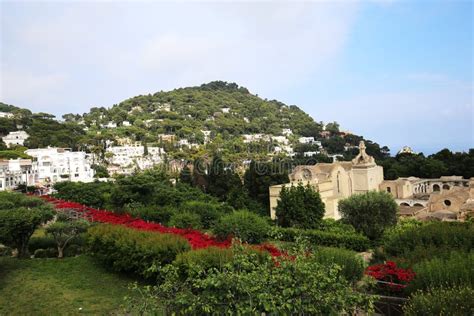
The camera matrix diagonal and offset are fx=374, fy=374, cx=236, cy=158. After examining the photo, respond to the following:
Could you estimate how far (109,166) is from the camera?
77938 millimetres

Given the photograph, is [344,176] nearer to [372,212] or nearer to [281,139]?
[372,212]

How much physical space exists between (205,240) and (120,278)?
12.3 feet

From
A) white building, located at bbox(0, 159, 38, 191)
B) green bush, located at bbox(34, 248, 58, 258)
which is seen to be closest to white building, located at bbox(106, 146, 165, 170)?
white building, located at bbox(0, 159, 38, 191)

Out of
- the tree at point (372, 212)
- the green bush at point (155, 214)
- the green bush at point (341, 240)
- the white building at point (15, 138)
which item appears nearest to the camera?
the green bush at point (341, 240)

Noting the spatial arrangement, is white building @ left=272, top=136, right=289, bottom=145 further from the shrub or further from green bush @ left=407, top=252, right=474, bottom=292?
the shrub

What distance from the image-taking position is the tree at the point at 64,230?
58.0ft

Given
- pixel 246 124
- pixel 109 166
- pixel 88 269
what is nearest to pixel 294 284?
pixel 88 269

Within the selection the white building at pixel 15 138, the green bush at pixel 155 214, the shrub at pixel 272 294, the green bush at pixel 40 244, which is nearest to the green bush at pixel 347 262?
the shrub at pixel 272 294

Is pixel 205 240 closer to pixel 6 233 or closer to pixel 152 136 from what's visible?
pixel 6 233

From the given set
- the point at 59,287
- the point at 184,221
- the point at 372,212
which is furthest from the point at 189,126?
the point at 59,287

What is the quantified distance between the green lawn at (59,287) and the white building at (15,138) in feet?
219

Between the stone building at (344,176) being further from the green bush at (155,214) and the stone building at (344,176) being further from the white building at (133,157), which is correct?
the white building at (133,157)

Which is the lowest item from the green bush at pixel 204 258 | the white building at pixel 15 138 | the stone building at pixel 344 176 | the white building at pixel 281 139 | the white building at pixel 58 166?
the green bush at pixel 204 258

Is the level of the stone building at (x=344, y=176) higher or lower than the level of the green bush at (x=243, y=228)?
higher
